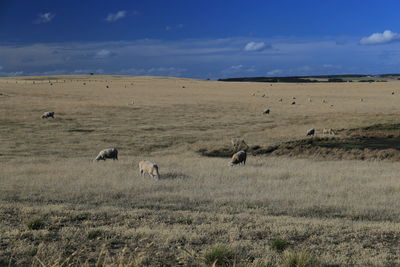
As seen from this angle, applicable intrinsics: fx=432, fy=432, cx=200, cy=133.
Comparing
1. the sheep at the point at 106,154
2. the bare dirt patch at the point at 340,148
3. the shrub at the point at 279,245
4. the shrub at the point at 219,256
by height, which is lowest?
the bare dirt patch at the point at 340,148

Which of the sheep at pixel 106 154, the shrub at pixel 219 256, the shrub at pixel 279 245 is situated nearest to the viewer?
the shrub at pixel 219 256

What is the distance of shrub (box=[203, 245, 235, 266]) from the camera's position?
6887mm

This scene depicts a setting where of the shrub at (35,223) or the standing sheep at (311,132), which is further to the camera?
the standing sheep at (311,132)

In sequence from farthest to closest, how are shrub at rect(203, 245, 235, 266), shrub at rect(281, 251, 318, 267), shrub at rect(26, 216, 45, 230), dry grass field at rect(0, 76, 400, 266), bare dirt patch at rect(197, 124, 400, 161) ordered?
bare dirt patch at rect(197, 124, 400, 161)
shrub at rect(26, 216, 45, 230)
dry grass field at rect(0, 76, 400, 266)
shrub at rect(203, 245, 235, 266)
shrub at rect(281, 251, 318, 267)

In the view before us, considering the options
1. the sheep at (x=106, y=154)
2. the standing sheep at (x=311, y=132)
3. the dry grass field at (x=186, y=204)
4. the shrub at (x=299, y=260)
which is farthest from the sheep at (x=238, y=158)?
the shrub at (x=299, y=260)

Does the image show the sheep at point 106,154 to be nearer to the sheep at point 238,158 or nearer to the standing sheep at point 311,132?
the sheep at point 238,158

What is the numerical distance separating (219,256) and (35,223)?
429 centimetres

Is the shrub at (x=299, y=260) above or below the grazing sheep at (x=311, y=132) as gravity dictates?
above

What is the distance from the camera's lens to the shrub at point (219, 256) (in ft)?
22.6

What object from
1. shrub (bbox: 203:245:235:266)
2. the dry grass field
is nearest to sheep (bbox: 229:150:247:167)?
the dry grass field

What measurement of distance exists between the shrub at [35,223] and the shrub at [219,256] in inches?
157

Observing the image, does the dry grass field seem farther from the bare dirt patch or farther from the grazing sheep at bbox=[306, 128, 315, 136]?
the grazing sheep at bbox=[306, 128, 315, 136]

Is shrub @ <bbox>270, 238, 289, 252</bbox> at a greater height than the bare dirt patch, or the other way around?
shrub @ <bbox>270, 238, 289, 252</bbox>

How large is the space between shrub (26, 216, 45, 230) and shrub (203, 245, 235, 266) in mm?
3977
